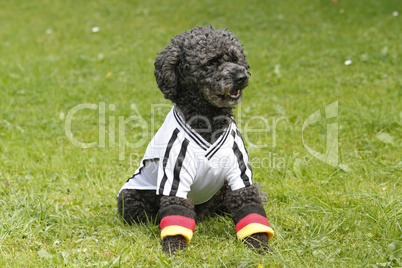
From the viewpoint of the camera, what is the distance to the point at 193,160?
3129mm

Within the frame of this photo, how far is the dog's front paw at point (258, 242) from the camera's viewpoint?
10.0 feet

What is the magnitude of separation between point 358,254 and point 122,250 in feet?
5.01

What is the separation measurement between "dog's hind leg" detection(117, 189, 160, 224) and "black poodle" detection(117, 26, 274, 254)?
0.35 m

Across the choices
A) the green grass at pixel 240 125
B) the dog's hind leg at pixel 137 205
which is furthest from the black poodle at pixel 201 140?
the dog's hind leg at pixel 137 205

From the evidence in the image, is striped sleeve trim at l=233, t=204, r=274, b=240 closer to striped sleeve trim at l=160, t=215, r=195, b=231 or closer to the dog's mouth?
striped sleeve trim at l=160, t=215, r=195, b=231

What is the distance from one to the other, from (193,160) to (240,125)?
8.97 feet

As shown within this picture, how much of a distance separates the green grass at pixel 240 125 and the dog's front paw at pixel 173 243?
11 cm

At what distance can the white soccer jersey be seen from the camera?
10.3 ft

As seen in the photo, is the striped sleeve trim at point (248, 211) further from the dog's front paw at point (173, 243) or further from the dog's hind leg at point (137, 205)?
the dog's hind leg at point (137, 205)

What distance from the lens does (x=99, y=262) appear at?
2893 mm

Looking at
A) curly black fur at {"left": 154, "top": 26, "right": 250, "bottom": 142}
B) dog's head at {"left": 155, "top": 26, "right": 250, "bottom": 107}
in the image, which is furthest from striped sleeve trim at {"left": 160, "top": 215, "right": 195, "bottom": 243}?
dog's head at {"left": 155, "top": 26, "right": 250, "bottom": 107}

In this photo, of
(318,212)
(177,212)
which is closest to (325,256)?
(318,212)

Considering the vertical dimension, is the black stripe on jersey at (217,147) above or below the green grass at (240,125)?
above

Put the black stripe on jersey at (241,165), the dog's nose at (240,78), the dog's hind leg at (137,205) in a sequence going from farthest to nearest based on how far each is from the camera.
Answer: the dog's hind leg at (137,205), the black stripe on jersey at (241,165), the dog's nose at (240,78)
